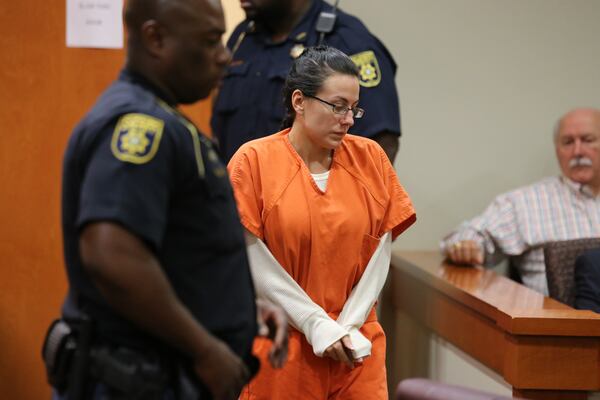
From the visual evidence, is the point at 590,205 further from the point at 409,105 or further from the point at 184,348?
the point at 184,348

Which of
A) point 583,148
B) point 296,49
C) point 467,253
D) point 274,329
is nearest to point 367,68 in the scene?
point 296,49

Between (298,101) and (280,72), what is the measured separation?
0.66 meters

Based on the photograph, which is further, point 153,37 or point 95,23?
point 95,23

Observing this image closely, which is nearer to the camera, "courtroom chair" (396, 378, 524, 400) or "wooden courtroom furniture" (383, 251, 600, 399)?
"courtroom chair" (396, 378, 524, 400)

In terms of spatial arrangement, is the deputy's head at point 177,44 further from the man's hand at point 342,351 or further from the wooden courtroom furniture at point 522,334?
the wooden courtroom furniture at point 522,334

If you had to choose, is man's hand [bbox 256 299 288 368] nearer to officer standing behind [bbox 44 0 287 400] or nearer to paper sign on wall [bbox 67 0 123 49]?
officer standing behind [bbox 44 0 287 400]

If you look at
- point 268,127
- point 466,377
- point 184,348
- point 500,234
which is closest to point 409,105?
point 500,234

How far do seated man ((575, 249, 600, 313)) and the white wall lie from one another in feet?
2.52

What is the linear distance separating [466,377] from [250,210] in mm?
1106

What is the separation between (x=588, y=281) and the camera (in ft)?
9.84

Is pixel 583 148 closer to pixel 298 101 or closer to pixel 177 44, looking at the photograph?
pixel 298 101

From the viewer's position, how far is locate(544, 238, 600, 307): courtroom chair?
123 inches

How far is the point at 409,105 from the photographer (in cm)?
367

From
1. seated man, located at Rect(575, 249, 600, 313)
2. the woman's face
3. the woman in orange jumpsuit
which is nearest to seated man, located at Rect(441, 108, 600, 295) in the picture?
seated man, located at Rect(575, 249, 600, 313)
